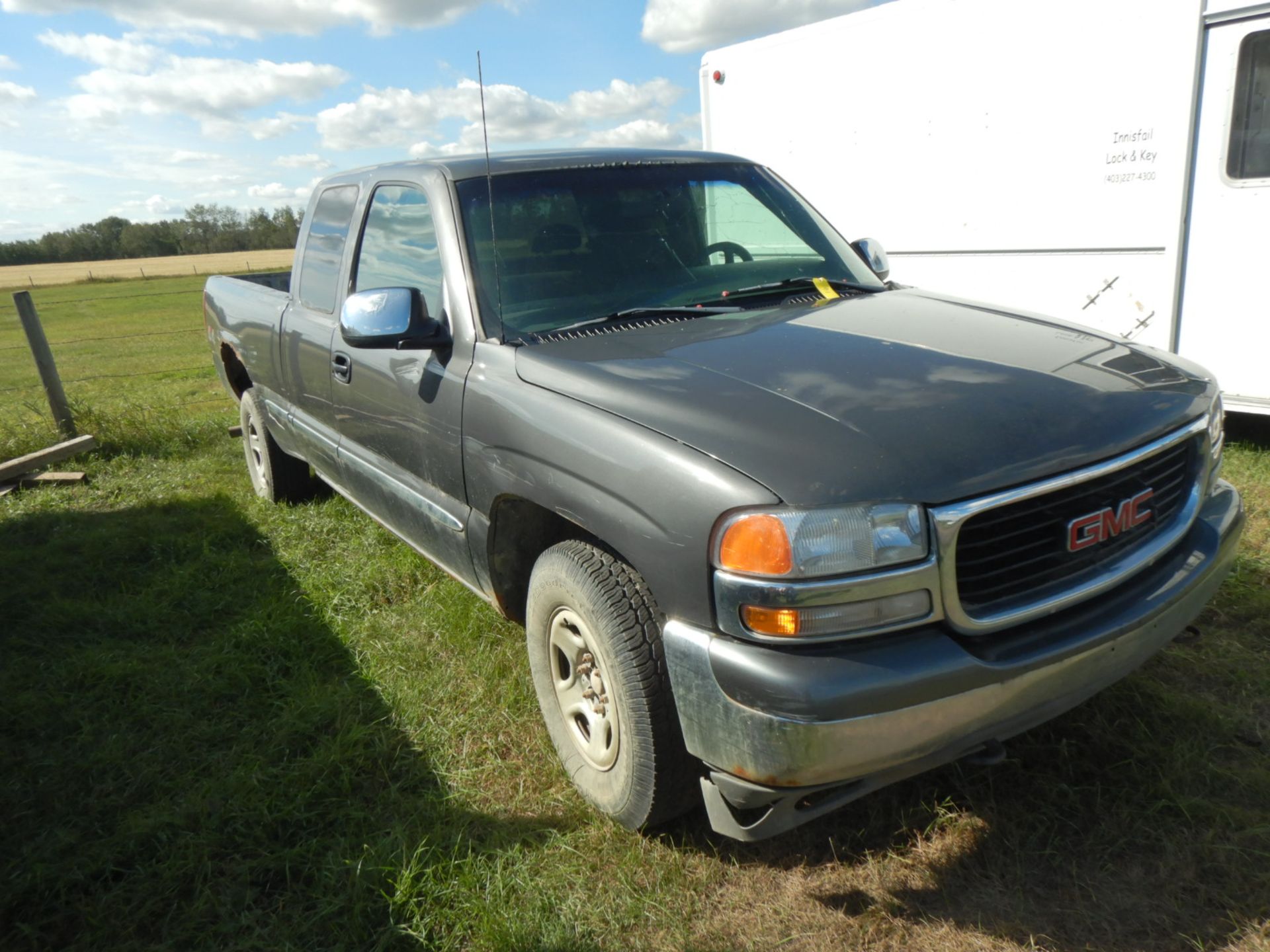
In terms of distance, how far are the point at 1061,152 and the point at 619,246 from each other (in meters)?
4.01

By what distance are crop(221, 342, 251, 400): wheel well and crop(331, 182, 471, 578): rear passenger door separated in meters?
2.24

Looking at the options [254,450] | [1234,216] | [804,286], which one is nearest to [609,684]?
[804,286]

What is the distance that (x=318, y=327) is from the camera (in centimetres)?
409

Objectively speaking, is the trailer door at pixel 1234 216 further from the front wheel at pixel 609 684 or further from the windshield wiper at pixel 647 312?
the front wheel at pixel 609 684

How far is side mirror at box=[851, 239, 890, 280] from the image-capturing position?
3775 millimetres

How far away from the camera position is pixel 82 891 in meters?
2.56

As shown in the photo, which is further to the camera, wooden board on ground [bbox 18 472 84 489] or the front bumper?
wooden board on ground [bbox 18 472 84 489]

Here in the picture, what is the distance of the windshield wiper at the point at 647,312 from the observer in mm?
2902

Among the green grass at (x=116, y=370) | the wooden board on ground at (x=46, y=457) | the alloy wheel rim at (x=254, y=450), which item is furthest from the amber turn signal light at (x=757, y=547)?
the green grass at (x=116, y=370)

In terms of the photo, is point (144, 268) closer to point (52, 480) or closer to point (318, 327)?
point (52, 480)

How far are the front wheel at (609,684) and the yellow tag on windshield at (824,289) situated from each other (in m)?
1.36

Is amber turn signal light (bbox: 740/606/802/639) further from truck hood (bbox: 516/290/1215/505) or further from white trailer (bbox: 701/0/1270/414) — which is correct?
white trailer (bbox: 701/0/1270/414)

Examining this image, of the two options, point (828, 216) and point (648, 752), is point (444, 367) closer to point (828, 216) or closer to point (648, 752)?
point (648, 752)

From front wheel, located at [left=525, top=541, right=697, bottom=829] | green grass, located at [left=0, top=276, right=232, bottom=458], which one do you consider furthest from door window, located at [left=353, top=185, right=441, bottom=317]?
green grass, located at [left=0, top=276, right=232, bottom=458]
